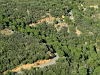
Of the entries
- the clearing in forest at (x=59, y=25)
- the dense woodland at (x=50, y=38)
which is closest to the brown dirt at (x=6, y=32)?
the dense woodland at (x=50, y=38)

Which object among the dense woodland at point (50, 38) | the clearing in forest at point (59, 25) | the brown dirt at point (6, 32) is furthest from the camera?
the clearing in forest at point (59, 25)

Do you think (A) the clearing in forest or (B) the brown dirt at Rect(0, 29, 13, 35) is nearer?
(B) the brown dirt at Rect(0, 29, 13, 35)

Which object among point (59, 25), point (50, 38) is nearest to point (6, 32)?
point (50, 38)

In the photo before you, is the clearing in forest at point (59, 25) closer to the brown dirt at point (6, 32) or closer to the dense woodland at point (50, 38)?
the dense woodland at point (50, 38)

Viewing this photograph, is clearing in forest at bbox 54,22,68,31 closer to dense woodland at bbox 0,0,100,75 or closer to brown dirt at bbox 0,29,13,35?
dense woodland at bbox 0,0,100,75

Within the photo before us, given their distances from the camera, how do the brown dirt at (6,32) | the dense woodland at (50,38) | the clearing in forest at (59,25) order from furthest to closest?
the clearing in forest at (59,25)
the brown dirt at (6,32)
the dense woodland at (50,38)

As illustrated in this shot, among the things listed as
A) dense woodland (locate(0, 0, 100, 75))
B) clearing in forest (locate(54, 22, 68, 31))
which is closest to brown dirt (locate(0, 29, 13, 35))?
dense woodland (locate(0, 0, 100, 75))

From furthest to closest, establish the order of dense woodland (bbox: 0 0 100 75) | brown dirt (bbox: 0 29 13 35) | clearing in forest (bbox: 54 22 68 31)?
clearing in forest (bbox: 54 22 68 31)
brown dirt (bbox: 0 29 13 35)
dense woodland (bbox: 0 0 100 75)

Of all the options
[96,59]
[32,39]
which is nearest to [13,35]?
[32,39]

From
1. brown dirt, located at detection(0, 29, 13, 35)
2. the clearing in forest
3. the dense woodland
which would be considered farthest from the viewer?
the clearing in forest
